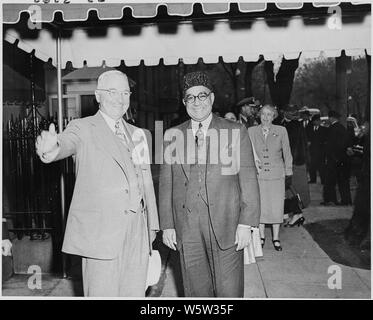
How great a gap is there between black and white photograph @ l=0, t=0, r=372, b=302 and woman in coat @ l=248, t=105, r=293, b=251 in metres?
0.02

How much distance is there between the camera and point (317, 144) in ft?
27.0

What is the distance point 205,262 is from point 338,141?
4.54 metres

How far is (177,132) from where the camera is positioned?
11.4 feet

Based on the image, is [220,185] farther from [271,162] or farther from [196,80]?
[271,162]

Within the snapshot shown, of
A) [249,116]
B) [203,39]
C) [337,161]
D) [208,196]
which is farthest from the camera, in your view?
[337,161]

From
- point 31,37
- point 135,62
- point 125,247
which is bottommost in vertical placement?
point 125,247

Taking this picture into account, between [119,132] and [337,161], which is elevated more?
[119,132]

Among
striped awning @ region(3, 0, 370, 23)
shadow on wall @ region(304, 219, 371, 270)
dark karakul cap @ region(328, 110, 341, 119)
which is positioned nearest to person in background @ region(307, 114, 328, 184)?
dark karakul cap @ region(328, 110, 341, 119)

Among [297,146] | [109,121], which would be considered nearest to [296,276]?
[297,146]

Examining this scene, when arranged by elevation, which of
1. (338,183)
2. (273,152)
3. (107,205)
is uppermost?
(273,152)

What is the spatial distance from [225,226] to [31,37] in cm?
297

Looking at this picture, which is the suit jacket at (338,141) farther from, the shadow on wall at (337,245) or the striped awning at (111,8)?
the striped awning at (111,8)
